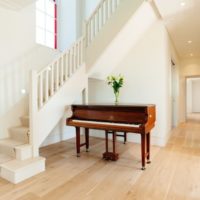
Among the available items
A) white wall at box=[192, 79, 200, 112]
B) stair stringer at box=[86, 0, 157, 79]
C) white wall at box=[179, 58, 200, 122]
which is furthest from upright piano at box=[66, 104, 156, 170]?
white wall at box=[192, 79, 200, 112]

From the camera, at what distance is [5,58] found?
3562 mm

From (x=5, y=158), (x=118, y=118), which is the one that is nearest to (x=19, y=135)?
(x=5, y=158)

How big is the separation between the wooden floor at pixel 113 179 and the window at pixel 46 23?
2927 mm

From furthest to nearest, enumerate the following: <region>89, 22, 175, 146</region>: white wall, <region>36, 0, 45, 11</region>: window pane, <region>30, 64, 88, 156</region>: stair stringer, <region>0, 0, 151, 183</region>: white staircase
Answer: <region>36, 0, 45, 11</region>: window pane
<region>89, 22, 175, 146</region>: white wall
<region>30, 64, 88, 156</region>: stair stringer
<region>0, 0, 151, 183</region>: white staircase

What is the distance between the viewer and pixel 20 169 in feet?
8.11

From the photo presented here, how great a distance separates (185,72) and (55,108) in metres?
6.46

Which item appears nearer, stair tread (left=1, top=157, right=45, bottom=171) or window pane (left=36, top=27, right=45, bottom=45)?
stair tread (left=1, top=157, right=45, bottom=171)

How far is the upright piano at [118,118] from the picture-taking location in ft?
8.96

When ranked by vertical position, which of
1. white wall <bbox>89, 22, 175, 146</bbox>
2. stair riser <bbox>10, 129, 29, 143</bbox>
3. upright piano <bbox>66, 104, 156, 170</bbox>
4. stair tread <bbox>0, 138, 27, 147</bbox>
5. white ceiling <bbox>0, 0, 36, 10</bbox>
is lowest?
stair tread <bbox>0, 138, 27, 147</bbox>

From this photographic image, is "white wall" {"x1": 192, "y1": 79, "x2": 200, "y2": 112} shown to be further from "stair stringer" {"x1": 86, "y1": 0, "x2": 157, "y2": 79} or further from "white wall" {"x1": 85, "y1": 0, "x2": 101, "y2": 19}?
"stair stringer" {"x1": 86, "y1": 0, "x2": 157, "y2": 79}

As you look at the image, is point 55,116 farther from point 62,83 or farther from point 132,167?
point 132,167

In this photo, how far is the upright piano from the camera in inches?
107

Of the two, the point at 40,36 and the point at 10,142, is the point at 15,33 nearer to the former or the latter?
the point at 40,36

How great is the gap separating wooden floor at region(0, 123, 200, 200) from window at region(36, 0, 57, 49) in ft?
9.60
